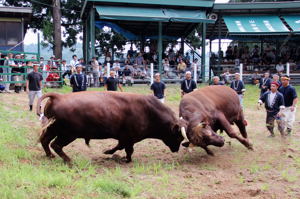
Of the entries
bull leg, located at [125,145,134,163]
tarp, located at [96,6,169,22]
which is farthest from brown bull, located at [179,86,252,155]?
tarp, located at [96,6,169,22]

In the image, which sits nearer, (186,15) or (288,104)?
(288,104)

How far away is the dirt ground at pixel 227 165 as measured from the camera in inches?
217

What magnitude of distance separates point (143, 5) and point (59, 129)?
15292 millimetres

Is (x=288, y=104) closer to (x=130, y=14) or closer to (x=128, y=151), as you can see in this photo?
(x=128, y=151)

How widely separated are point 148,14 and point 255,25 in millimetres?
6234

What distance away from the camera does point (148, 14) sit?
790 inches

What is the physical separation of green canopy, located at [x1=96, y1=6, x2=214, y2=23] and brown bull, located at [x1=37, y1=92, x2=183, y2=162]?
12.6 metres

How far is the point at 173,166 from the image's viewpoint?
684 cm

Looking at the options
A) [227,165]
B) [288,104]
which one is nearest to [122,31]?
[288,104]

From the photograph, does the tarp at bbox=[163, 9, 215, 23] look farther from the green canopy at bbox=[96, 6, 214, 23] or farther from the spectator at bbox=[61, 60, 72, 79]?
the spectator at bbox=[61, 60, 72, 79]

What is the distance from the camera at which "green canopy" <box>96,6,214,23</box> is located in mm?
19188

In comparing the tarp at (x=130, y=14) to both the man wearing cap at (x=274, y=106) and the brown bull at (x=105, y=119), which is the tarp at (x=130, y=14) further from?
the brown bull at (x=105, y=119)

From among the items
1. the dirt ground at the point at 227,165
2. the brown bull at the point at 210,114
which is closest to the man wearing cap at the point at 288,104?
the dirt ground at the point at 227,165

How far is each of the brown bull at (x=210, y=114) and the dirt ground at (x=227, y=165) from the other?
0.39 metres
